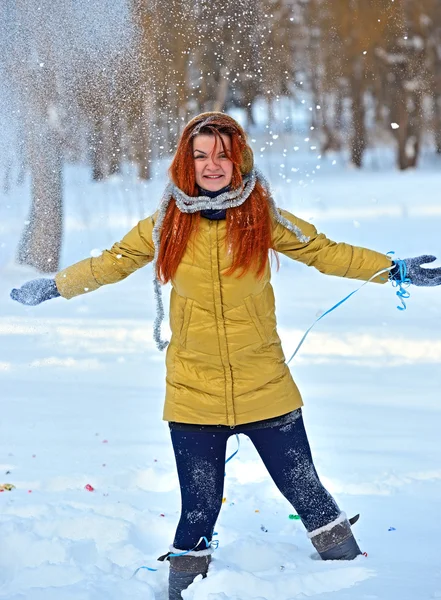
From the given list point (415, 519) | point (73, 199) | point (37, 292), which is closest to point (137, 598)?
point (37, 292)

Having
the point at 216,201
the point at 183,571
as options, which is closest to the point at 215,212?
the point at 216,201

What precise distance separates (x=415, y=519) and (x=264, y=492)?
56 cm

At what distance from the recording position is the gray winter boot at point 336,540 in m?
2.65

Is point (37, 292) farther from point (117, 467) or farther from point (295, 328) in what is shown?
point (295, 328)

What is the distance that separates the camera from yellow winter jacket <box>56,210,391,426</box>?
97.2 inches

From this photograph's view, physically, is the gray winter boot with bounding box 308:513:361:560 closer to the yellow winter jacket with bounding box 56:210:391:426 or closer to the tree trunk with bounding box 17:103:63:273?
the yellow winter jacket with bounding box 56:210:391:426

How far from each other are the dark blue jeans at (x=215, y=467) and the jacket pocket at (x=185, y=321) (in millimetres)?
234

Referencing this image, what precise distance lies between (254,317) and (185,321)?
175mm

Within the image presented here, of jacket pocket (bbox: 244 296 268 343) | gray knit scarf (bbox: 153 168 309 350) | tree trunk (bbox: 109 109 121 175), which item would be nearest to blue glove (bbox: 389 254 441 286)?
gray knit scarf (bbox: 153 168 309 350)

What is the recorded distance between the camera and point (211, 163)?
2473 mm

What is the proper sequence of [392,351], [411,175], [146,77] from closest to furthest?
[392,351], [146,77], [411,175]

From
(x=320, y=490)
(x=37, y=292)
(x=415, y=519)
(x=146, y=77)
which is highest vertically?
(x=146, y=77)

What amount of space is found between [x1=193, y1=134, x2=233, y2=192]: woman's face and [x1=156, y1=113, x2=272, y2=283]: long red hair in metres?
0.01

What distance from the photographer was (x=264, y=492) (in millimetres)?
3520
